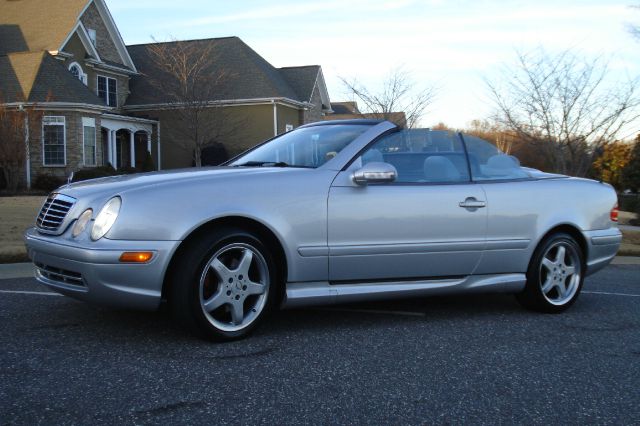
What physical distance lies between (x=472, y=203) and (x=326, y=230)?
4.32ft

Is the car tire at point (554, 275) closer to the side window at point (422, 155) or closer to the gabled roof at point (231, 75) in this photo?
the side window at point (422, 155)

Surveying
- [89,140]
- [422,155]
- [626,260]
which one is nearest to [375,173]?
[422,155]

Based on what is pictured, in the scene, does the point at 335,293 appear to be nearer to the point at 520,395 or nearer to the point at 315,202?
the point at 315,202

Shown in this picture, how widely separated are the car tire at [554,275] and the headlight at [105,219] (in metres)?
3.41

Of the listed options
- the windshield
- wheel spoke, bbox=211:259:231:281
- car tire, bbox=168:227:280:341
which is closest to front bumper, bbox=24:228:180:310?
car tire, bbox=168:227:280:341

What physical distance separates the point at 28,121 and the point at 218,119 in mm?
9379

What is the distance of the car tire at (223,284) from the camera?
4238mm

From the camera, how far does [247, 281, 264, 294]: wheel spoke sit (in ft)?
14.7

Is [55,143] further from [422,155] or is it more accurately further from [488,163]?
[488,163]

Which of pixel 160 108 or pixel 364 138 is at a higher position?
pixel 160 108

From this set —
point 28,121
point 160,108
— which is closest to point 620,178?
point 160,108

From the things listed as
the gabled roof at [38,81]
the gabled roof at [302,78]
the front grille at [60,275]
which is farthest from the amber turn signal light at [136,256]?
the gabled roof at [302,78]

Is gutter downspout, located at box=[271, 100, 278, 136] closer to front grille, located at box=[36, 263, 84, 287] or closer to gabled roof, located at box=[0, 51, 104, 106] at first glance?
gabled roof, located at box=[0, 51, 104, 106]

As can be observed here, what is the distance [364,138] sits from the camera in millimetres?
5098
